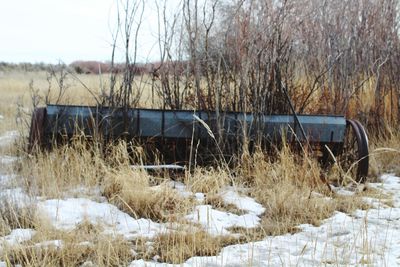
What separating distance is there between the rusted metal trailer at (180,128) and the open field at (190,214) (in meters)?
0.21

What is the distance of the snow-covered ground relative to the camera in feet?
8.93

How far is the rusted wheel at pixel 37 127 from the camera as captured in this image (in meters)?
4.65

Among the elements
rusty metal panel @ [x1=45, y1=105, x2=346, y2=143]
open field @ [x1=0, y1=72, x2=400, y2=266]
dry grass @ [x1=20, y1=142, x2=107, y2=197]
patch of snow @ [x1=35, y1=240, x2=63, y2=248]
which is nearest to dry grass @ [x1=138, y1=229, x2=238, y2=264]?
open field @ [x1=0, y1=72, x2=400, y2=266]

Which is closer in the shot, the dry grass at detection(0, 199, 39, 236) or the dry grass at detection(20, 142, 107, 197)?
the dry grass at detection(0, 199, 39, 236)

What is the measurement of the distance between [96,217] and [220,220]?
0.87 m

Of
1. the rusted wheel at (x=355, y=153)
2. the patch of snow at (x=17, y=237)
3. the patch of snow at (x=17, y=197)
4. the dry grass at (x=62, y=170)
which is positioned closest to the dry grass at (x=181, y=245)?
the patch of snow at (x=17, y=237)

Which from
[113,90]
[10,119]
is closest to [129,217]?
[113,90]

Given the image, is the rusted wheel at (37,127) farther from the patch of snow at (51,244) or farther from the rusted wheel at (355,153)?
the rusted wheel at (355,153)

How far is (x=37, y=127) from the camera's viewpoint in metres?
4.66

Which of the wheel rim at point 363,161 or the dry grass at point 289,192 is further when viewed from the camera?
the wheel rim at point 363,161

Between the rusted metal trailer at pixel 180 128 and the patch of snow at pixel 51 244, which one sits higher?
the rusted metal trailer at pixel 180 128

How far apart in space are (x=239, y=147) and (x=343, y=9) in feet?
10.2

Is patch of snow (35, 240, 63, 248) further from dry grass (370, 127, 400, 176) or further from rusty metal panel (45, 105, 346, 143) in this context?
dry grass (370, 127, 400, 176)

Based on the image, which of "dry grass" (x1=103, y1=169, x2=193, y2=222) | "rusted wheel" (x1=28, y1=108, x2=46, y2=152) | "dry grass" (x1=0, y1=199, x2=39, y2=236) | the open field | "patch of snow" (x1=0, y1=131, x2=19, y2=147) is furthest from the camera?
"patch of snow" (x1=0, y1=131, x2=19, y2=147)
